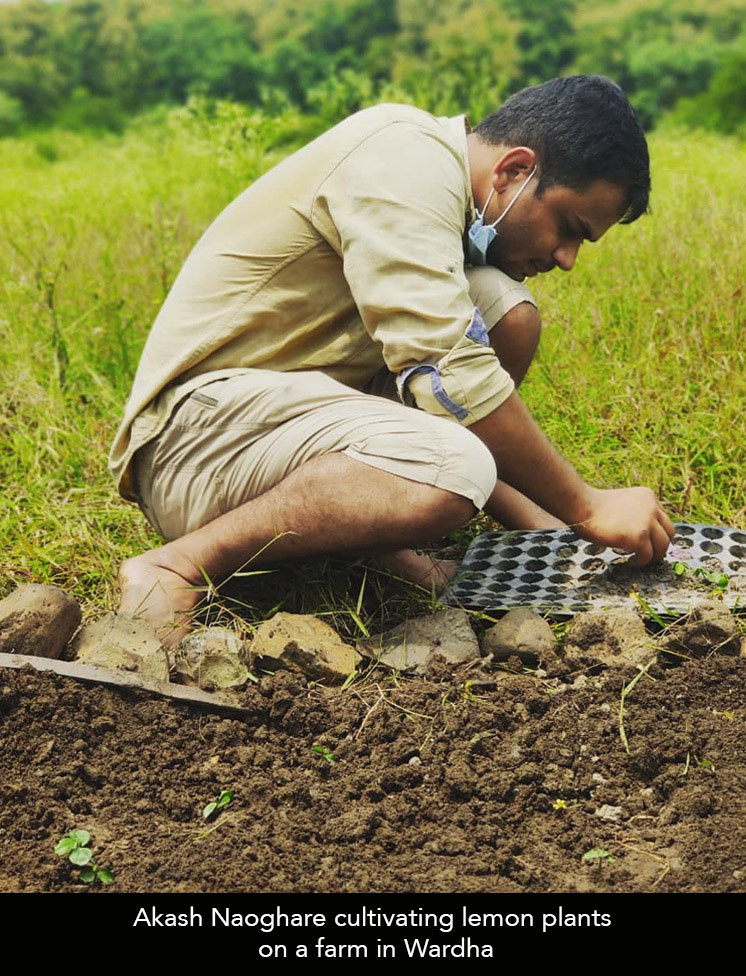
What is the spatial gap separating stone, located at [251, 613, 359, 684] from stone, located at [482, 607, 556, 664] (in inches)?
13.1

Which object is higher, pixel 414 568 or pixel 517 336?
pixel 517 336

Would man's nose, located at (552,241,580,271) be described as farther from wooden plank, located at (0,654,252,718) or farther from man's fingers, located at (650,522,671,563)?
wooden plank, located at (0,654,252,718)

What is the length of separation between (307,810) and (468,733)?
0.39 meters

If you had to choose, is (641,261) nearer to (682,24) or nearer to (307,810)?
(307,810)

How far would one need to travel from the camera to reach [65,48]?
14070 mm

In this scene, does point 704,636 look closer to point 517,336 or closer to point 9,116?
point 517,336

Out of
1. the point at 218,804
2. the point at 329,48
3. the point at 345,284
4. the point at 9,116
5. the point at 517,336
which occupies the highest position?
the point at 345,284


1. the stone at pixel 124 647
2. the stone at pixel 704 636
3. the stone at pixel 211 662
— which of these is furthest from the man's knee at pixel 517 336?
the stone at pixel 124 647

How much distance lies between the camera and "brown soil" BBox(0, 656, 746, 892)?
1860 mm

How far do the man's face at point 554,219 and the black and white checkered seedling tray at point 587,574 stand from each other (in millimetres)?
774

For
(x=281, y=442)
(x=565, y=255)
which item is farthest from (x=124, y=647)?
(x=565, y=255)

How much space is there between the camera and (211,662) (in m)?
2.38

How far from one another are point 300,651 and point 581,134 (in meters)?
1.39

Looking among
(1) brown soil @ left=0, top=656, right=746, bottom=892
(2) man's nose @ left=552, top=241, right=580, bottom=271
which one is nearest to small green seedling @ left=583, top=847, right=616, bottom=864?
(1) brown soil @ left=0, top=656, right=746, bottom=892
